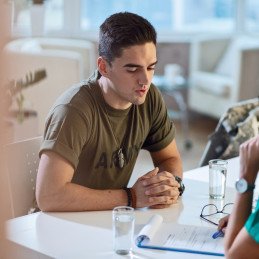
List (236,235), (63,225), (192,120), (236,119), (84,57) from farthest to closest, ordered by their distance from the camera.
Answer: (192,120)
(84,57)
(236,119)
(63,225)
(236,235)

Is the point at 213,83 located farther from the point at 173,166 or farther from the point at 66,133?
the point at 66,133

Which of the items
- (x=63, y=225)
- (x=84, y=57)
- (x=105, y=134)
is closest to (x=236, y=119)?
(x=105, y=134)

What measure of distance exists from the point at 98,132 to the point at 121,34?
32cm

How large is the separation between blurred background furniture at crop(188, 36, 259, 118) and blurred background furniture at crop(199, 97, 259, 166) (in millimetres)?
2764

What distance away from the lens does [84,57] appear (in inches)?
216

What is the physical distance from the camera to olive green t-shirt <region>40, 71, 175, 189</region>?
1.78 metres

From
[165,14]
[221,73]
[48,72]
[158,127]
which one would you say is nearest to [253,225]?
[158,127]

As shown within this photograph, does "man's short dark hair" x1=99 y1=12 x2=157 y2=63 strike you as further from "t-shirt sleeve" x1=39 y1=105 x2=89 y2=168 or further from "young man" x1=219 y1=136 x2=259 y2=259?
"young man" x1=219 y1=136 x2=259 y2=259

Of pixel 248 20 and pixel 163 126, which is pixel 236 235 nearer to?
pixel 163 126

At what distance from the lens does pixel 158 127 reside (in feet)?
7.11

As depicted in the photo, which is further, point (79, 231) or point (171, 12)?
point (171, 12)

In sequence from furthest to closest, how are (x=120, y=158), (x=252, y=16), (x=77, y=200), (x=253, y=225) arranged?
(x=252, y=16) < (x=120, y=158) < (x=77, y=200) < (x=253, y=225)

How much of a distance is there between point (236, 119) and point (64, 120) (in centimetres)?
112

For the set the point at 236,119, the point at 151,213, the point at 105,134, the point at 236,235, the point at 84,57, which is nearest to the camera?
the point at 236,235
